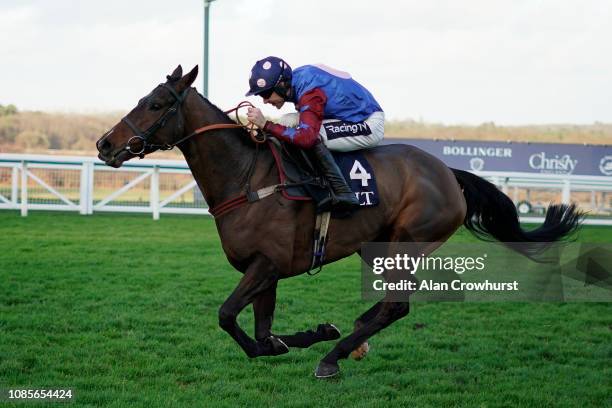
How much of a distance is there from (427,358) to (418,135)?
144ft

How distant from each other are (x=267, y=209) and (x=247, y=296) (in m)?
0.59

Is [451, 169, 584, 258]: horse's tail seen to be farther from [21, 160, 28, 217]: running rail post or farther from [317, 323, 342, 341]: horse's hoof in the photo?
[21, 160, 28, 217]: running rail post

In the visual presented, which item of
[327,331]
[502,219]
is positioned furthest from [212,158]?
[502,219]

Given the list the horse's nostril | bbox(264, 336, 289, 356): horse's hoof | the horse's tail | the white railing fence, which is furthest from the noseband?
the white railing fence

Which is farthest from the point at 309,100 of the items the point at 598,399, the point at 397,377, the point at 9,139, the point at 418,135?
the point at 418,135

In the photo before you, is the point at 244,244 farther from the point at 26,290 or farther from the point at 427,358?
the point at 26,290

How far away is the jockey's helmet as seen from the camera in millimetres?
5113

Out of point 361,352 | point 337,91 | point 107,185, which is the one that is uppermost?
point 337,91

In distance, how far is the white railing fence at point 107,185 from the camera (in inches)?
667

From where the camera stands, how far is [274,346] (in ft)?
16.7

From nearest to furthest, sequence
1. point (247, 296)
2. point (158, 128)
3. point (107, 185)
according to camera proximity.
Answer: point (247, 296) < point (158, 128) < point (107, 185)

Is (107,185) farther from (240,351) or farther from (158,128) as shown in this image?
(158,128)

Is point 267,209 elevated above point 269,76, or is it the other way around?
point 269,76

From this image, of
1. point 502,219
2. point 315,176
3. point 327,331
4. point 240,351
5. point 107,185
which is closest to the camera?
point 315,176
